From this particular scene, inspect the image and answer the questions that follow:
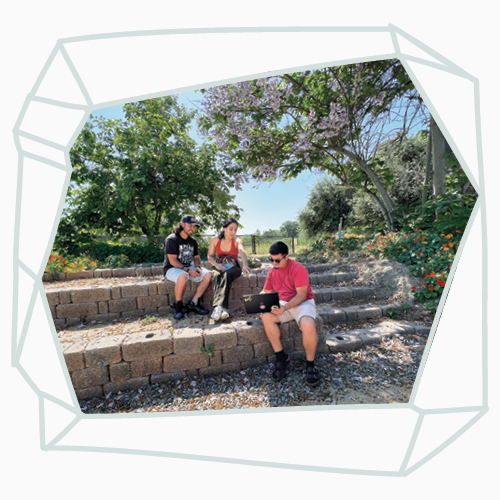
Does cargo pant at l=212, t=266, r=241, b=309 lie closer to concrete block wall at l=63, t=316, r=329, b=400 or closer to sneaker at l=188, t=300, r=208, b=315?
sneaker at l=188, t=300, r=208, b=315

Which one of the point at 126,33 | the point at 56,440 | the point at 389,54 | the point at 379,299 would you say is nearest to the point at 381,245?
the point at 379,299

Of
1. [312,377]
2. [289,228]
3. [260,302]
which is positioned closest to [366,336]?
Answer: [312,377]

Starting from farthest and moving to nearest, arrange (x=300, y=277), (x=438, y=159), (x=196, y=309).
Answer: (x=196, y=309) < (x=300, y=277) < (x=438, y=159)

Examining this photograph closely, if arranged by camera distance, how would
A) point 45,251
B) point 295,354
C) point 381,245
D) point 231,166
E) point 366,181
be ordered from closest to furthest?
point 45,251, point 231,166, point 295,354, point 366,181, point 381,245

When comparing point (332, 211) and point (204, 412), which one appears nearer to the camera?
point (204, 412)

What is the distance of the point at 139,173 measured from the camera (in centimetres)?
163

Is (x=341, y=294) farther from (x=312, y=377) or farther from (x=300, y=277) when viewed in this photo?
(x=312, y=377)

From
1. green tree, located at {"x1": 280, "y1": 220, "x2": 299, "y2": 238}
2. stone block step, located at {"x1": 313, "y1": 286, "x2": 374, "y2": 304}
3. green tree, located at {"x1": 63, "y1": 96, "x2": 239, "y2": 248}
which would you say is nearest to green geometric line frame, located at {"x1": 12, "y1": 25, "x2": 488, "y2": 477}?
green tree, located at {"x1": 63, "y1": 96, "x2": 239, "y2": 248}

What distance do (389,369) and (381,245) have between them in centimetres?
168

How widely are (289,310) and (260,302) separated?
42 cm

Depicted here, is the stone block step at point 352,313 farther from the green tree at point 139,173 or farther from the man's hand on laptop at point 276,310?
the green tree at point 139,173

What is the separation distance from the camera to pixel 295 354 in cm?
211

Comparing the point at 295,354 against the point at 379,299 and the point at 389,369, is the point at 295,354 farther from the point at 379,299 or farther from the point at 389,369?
the point at 379,299

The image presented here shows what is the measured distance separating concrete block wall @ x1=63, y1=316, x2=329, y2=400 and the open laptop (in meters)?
0.32
